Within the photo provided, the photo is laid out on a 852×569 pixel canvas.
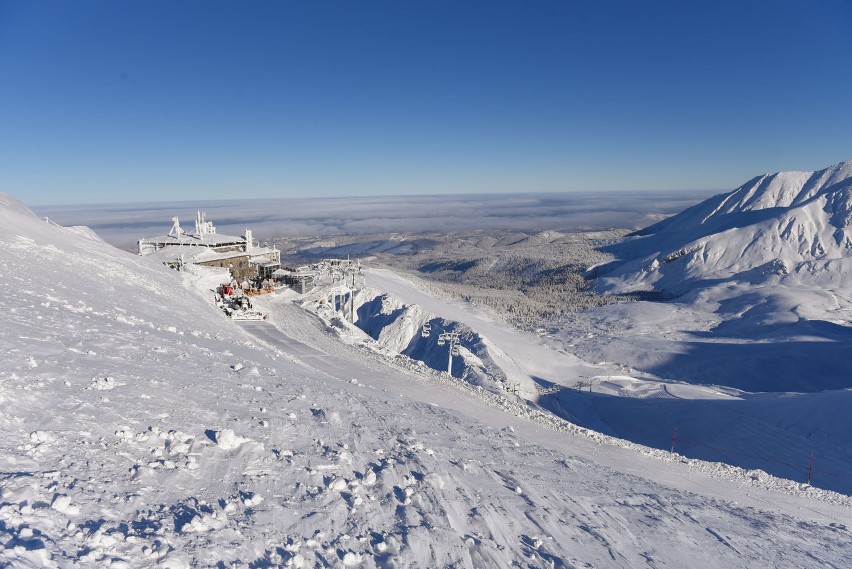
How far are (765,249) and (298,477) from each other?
130456 millimetres

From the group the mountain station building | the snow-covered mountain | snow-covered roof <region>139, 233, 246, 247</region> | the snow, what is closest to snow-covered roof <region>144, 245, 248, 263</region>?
the mountain station building

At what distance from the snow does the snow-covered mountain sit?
325 feet

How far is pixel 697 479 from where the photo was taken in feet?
46.3

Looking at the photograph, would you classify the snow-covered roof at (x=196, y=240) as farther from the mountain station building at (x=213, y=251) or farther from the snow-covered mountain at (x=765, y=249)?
the snow-covered mountain at (x=765, y=249)

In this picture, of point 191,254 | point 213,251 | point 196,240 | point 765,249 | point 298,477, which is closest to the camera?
point 298,477

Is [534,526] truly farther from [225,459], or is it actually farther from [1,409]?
[1,409]

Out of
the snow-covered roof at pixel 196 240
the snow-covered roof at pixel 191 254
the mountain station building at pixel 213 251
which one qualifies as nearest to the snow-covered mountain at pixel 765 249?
the mountain station building at pixel 213 251

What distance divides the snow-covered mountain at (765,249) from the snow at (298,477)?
9917 centimetres

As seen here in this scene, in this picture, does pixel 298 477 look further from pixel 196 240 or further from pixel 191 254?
pixel 196 240

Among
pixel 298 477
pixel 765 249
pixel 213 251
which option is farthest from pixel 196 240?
pixel 765 249

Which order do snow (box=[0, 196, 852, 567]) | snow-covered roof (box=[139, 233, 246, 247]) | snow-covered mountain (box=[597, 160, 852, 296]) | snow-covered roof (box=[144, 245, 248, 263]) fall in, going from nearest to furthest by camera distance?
1. snow (box=[0, 196, 852, 567])
2. snow-covered roof (box=[144, 245, 248, 263])
3. snow-covered roof (box=[139, 233, 246, 247])
4. snow-covered mountain (box=[597, 160, 852, 296])

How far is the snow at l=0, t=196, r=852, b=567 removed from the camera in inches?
227

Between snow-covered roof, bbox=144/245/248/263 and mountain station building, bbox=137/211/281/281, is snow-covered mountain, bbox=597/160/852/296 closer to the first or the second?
mountain station building, bbox=137/211/281/281

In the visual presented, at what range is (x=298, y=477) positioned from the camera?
766 cm
